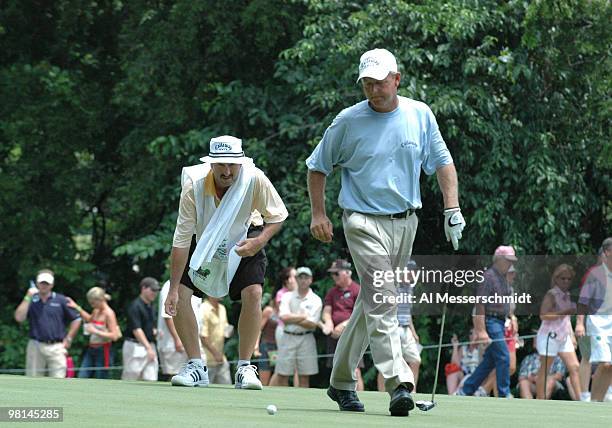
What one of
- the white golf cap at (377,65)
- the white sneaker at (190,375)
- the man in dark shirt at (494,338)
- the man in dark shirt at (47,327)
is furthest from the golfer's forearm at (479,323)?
the white golf cap at (377,65)

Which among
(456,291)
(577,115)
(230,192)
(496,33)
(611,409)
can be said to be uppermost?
(496,33)

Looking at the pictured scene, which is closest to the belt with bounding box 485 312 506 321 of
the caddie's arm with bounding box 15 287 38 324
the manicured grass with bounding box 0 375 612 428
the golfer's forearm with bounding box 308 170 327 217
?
the manicured grass with bounding box 0 375 612 428

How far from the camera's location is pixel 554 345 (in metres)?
15.3

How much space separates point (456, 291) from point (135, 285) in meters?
16.6

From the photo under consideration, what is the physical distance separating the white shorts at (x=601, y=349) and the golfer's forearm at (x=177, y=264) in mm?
6078

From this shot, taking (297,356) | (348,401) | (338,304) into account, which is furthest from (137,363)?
(348,401)

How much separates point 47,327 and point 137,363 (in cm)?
130

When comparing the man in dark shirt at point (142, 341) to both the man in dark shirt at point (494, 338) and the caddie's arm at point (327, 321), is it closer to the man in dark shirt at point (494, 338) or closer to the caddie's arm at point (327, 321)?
the caddie's arm at point (327, 321)

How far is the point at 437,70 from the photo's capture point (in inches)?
731

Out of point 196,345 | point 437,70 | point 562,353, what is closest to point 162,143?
point 437,70

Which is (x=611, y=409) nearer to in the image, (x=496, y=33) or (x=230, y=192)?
(x=230, y=192)

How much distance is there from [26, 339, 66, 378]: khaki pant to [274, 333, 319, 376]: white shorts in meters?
2.93

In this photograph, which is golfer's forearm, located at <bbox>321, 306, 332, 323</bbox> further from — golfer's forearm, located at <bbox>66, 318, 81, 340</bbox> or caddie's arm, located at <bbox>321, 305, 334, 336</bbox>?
golfer's forearm, located at <bbox>66, 318, 81, 340</bbox>

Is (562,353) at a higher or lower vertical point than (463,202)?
lower
